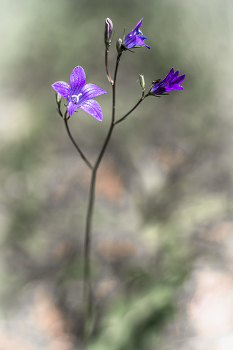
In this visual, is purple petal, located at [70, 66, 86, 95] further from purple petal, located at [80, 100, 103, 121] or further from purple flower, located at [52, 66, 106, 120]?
purple petal, located at [80, 100, 103, 121]

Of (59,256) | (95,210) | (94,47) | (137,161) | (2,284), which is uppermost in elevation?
(94,47)

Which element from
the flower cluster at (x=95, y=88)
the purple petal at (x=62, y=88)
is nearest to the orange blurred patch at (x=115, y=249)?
the flower cluster at (x=95, y=88)

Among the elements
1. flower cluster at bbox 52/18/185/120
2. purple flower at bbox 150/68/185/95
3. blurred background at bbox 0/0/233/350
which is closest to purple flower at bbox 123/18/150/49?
flower cluster at bbox 52/18/185/120

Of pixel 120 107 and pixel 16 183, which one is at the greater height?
pixel 120 107

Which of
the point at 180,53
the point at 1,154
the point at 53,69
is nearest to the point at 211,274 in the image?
the point at 1,154

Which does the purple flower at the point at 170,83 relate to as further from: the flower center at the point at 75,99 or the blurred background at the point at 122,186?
the blurred background at the point at 122,186

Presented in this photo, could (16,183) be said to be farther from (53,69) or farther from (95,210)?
(53,69)

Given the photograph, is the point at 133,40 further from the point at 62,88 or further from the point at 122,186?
the point at 122,186
